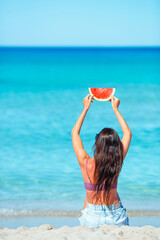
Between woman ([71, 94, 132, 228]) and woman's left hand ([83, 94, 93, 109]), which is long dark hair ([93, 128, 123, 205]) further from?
woman's left hand ([83, 94, 93, 109])

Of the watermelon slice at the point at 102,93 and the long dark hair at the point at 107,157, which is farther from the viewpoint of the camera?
the watermelon slice at the point at 102,93

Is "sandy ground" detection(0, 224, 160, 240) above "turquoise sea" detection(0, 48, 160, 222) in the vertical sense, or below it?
below

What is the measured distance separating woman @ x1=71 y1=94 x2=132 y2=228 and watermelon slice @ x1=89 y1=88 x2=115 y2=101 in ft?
1.31

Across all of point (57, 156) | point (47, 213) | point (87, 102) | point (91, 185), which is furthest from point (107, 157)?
point (57, 156)

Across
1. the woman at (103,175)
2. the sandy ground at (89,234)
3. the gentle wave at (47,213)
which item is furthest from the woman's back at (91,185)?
the gentle wave at (47,213)

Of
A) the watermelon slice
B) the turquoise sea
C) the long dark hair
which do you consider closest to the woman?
the long dark hair

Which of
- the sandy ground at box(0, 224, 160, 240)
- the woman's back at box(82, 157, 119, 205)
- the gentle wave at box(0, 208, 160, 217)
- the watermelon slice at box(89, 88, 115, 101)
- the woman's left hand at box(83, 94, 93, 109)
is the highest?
the watermelon slice at box(89, 88, 115, 101)

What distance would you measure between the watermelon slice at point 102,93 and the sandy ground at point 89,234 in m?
1.19

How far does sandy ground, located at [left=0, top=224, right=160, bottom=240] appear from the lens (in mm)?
3256

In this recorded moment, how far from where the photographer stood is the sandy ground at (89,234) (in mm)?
3256

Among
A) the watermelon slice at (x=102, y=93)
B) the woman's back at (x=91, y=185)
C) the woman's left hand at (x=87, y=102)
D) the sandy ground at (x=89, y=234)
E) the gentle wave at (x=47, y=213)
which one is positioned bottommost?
the sandy ground at (x=89, y=234)

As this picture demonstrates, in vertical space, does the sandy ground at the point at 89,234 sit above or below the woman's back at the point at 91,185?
below

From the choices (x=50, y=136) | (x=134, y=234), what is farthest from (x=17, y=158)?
(x=134, y=234)

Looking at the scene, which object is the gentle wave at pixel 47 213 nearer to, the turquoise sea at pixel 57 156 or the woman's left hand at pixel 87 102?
the turquoise sea at pixel 57 156
